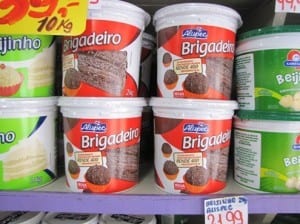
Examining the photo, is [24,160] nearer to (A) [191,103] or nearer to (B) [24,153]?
(B) [24,153]

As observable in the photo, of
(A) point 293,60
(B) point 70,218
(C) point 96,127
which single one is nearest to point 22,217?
(B) point 70,218

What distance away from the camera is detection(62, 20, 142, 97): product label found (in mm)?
639

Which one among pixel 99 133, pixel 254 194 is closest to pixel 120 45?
pixel 99 133

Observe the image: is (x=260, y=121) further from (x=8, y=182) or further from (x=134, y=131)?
(x=8, y=182)

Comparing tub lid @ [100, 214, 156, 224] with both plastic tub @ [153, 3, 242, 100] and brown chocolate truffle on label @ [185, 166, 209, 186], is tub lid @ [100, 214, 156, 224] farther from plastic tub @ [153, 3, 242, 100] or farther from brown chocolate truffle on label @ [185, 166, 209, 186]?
plastic tub @ [153, 3, 242, 100]

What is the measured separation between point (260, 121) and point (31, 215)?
0.65 meters

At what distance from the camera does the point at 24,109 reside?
659 mm

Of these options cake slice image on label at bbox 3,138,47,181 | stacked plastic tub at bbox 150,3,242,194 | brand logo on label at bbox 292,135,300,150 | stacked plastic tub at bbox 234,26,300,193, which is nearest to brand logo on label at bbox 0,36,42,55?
cake slice image on label at bbox 3,138,47,181

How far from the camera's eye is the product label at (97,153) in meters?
0.65

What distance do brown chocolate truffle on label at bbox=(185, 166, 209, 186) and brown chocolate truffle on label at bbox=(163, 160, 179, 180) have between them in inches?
1.2

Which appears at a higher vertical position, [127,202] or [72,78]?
[72,78]

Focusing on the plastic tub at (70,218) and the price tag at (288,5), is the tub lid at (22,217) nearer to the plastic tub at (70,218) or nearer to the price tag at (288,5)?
the plastic tub at (70,218)

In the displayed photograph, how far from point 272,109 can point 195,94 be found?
187 millimetres

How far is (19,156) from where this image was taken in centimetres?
66
